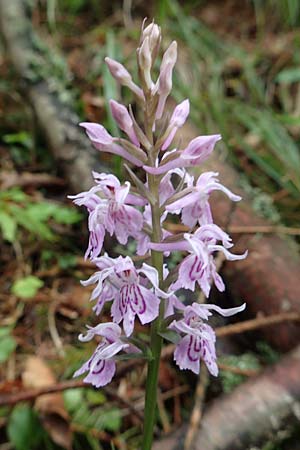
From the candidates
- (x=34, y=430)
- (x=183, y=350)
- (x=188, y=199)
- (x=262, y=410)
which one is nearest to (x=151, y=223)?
(x=188, y=199)

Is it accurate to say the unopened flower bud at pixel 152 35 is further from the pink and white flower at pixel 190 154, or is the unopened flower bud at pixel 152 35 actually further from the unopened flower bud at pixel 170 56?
the pink and white flower at pixel 190 154

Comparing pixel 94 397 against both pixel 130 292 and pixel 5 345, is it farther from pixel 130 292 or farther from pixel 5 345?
pixel 130 292

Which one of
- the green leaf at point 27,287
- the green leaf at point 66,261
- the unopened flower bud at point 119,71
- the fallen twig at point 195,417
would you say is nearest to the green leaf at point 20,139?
the green leaf at point 66,261

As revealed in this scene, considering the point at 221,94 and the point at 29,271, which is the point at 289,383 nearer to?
the point at 29,271

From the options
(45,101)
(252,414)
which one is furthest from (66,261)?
(252,414)

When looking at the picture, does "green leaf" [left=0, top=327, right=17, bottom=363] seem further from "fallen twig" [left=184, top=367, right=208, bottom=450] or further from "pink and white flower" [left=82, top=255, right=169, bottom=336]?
"pink and white flower" [left=82, top=255, right=169, bottom=336]

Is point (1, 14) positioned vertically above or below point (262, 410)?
above

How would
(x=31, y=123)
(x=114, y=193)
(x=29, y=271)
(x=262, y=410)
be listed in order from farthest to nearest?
1. (x=31, y=123)
2. (x=29, y=271)
3. (x=262, y=410)
4. (x=114, y=193)
